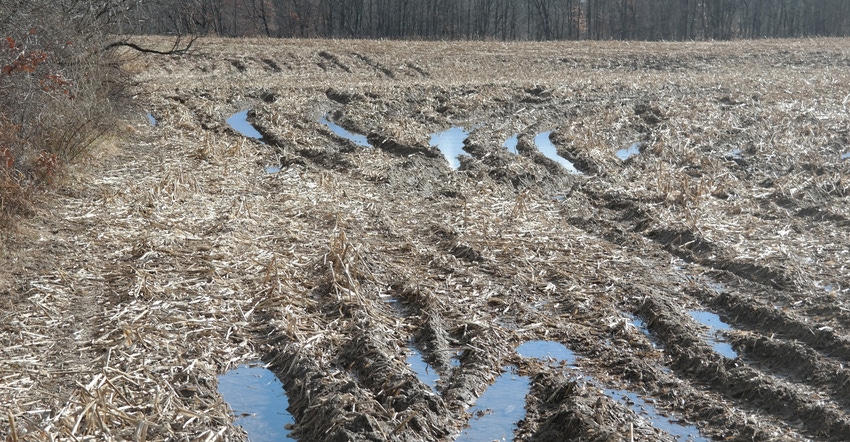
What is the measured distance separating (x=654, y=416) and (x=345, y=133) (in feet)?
44.4

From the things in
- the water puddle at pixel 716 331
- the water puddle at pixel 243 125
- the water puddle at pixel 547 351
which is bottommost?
the water puddle at pixel 547 351

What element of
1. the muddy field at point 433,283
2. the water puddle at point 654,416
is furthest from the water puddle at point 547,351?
the water puddle at point 654,416

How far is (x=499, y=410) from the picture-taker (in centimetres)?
592

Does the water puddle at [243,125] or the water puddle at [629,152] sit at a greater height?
the water puddle at [243,125]

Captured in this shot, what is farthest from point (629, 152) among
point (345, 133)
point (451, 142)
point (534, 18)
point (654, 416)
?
point (534, 18)

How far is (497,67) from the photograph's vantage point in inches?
1321

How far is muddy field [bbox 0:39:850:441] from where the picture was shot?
223 inches

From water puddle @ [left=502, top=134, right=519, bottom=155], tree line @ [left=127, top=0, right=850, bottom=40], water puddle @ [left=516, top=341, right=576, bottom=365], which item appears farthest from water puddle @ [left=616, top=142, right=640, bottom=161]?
tree line @ [left=127, top=0, right=850, bottom=40]

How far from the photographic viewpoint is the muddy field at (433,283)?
567cm

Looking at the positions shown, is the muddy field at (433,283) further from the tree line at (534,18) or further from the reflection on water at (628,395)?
the tree line at (534,18)

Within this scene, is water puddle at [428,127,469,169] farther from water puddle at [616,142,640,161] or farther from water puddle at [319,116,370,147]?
water puddle at [616,142,640,161]

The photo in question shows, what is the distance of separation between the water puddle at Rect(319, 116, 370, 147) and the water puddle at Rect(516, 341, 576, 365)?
31.5 ft

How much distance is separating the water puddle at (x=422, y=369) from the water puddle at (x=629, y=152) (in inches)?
381

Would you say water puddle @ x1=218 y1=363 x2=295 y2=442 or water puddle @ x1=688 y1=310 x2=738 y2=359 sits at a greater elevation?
water puddle @ x1=688 y1=310 x2=738 y2=359
